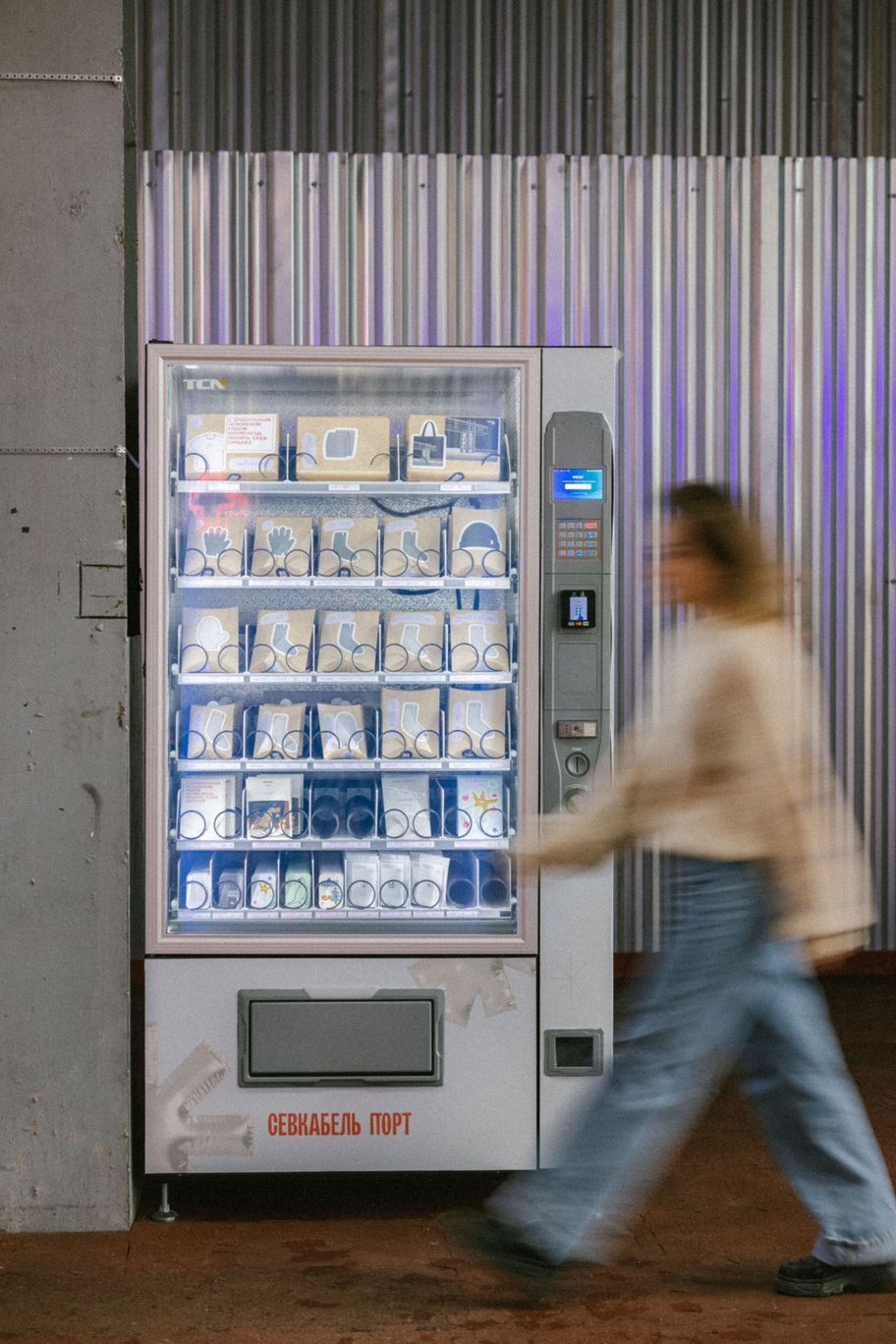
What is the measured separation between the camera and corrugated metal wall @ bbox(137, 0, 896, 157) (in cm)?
508

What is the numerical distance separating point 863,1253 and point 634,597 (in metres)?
3.06

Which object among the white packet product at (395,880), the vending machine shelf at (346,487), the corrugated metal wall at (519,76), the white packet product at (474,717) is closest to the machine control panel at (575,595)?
the vending machine shelf at (346,487)

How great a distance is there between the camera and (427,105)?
5137mm

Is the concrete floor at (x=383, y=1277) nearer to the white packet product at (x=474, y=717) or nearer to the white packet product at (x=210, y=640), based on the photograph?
the white packet product at (x=474, y=717)

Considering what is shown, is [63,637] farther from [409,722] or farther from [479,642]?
[479,642]

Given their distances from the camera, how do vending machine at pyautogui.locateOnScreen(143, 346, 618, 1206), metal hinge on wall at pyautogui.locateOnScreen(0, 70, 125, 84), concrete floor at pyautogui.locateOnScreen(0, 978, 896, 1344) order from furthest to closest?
1. vending machine at pyautogui.locateOnScreen(143, 346, 618, 1206)
2. metal hinge on wall at pyautogui.locateOnScreen(0, 70, 125, 84)
3. concrete floor at pyautogui.locateOnScreen(0, 978, 896, 1344)

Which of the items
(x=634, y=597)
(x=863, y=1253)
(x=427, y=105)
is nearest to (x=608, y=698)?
(x=863, y=1253)

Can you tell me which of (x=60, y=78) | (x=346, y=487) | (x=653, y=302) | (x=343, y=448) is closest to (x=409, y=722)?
(x=346, y=487)

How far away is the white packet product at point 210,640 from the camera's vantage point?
3.23m

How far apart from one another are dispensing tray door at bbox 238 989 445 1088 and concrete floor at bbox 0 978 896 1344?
0.36m

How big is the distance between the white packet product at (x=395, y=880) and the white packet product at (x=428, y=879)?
2 cm

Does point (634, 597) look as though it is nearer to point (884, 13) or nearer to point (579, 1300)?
point (884, 13)

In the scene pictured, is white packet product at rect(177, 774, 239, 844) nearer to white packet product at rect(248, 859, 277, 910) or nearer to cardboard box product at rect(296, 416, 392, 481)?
white packet product at rect(248, 859, 277, 910)

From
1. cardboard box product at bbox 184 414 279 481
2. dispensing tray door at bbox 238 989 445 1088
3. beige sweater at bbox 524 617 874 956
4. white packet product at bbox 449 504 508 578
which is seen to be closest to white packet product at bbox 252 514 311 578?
cardboard box product at bbox 184 414 279 481
